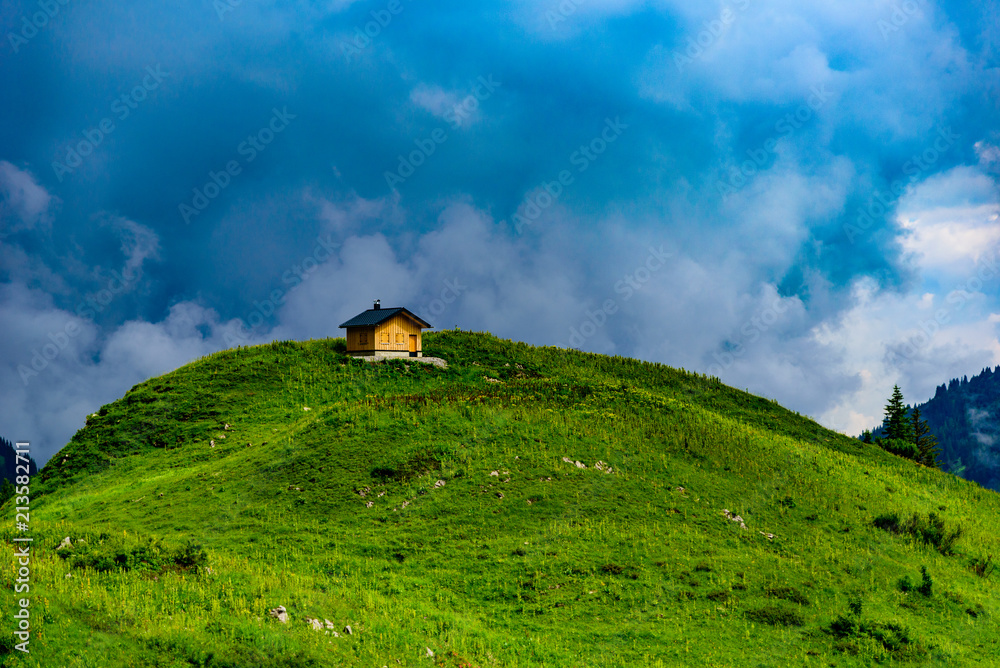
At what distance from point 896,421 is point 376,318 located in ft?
256

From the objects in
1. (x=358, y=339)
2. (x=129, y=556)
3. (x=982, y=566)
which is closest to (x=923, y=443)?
(x=982, y=566)

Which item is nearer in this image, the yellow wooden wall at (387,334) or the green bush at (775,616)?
the green bush at (775,616)

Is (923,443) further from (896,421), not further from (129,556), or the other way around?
(129,556)

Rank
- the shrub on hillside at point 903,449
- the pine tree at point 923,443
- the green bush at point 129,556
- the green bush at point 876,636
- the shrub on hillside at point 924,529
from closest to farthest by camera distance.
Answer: the green bush at point 129,556
the green bush at point 876,636
the shrub on hillside at point 924,529
the shrub on hillside at point 903,449
the pine tree at point 923,443

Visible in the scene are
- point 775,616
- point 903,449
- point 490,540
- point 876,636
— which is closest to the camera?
point 876,636

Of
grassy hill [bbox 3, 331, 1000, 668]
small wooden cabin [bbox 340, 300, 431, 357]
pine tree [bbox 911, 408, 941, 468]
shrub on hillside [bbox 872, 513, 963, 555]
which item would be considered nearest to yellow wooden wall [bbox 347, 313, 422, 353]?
small wooden cabin [bbox 340, 300, 431, 357]

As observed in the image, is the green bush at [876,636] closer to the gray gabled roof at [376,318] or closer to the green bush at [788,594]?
the green bush at [788,594]

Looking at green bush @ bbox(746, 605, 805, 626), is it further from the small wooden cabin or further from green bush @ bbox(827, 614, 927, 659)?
the small wooden cabin

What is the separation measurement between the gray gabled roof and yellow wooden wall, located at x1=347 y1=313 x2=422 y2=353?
54 cm

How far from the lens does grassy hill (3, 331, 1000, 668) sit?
19.9 m

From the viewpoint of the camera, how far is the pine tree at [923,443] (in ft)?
297

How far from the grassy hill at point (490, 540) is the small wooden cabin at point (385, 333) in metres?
11.9

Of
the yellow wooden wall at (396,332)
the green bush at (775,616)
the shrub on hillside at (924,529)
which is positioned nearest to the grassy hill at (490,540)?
the green bush at (775,616)

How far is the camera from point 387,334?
70.6 meters
